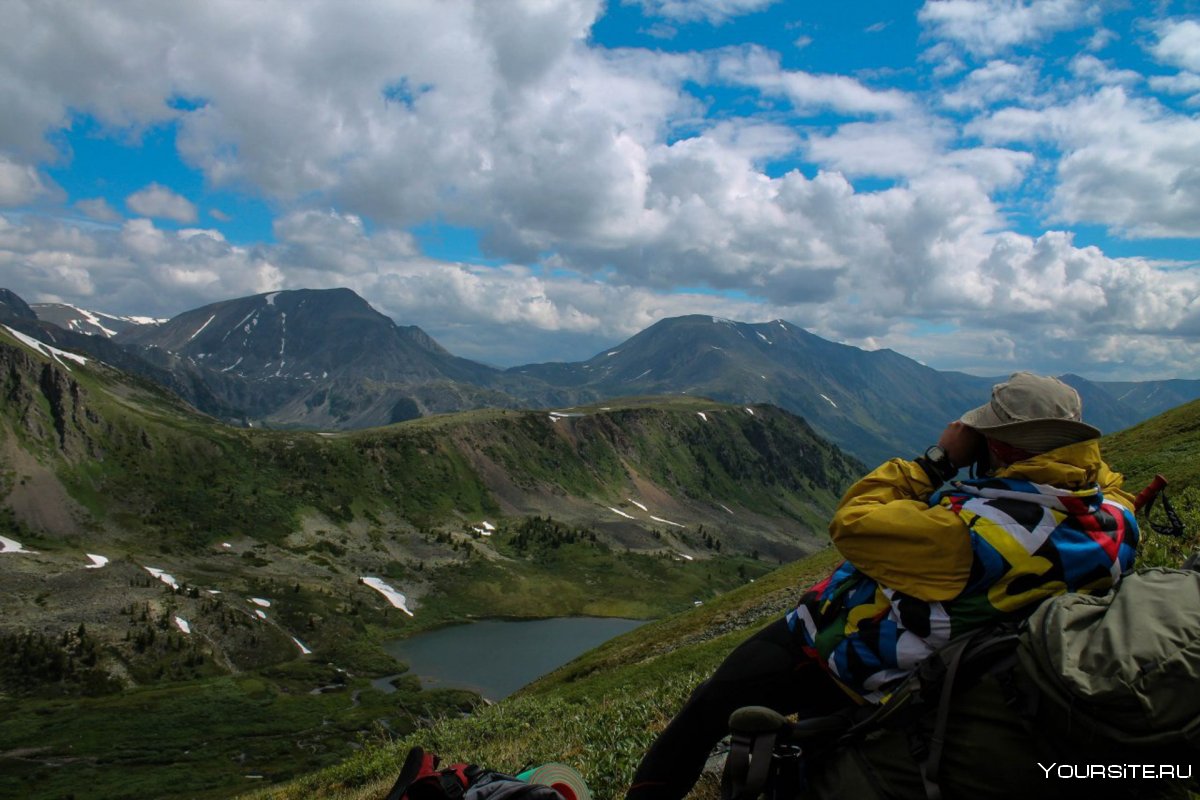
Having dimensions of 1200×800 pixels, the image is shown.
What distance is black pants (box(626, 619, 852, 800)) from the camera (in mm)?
6047

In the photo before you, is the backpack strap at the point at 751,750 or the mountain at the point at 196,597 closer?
the backpack strap at the point at 751,750

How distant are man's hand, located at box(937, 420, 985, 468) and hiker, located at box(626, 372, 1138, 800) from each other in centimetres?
1

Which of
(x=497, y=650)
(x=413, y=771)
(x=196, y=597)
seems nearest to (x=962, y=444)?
(x=413, y=771)

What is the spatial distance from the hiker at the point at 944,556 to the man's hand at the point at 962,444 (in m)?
0.01

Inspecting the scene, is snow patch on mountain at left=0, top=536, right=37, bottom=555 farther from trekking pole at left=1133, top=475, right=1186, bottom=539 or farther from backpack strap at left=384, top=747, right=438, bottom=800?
trekking pole at left=1133, top=475, right=1186, bottom=539

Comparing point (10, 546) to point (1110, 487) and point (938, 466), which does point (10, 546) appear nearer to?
point (938, 466)

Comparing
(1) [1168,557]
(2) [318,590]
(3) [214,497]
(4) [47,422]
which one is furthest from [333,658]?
(1) [1168,557]

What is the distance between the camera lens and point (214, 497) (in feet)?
586

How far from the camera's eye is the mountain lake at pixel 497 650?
11475 centimetres

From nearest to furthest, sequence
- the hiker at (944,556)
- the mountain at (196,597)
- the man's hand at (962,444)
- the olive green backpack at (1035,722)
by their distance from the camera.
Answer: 1. the olive green backpack at (1035,722)
2. the hiker at (944,556)
3. the man's hand at (962,444)
4. the mountain at (196,597)

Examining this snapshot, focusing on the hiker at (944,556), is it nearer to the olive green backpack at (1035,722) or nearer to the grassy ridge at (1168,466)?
the olive green backpack at (1035,722)

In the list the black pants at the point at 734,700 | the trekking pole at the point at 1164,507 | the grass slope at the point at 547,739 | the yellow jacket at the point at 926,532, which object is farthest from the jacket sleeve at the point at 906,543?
the grass slope at the point at 547,739

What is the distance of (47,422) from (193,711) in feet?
406

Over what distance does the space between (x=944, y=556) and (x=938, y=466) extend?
1.25 meters
